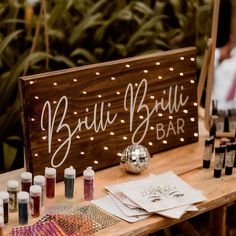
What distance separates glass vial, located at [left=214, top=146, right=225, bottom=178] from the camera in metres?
1.79

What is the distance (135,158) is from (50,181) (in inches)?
10.7

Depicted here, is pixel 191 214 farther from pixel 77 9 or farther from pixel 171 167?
pixel 77 9

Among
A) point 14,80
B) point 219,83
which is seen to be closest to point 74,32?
point 14,80

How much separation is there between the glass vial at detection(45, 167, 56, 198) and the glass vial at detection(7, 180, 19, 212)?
10cm

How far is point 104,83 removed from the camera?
180 cm

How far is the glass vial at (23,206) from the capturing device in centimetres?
151

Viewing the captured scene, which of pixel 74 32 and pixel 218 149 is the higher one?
pixel 74 32

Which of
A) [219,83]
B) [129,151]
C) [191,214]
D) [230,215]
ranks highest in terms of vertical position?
[219,83]

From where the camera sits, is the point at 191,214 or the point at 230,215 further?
the point at 230,215

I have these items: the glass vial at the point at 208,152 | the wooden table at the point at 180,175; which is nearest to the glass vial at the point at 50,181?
the wooden table at the point at 180,175

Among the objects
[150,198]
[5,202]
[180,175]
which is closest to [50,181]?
[5,202]

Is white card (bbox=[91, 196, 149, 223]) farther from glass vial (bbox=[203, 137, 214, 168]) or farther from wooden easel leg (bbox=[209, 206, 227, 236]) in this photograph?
wooden easel leg (bbox=[209, 206, 227, 236])

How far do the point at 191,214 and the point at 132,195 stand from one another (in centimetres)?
16

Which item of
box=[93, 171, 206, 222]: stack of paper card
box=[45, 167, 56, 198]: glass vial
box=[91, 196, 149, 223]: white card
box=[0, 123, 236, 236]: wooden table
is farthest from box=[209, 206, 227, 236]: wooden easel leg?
box=[45, 167, 56, 198]: glass vial
